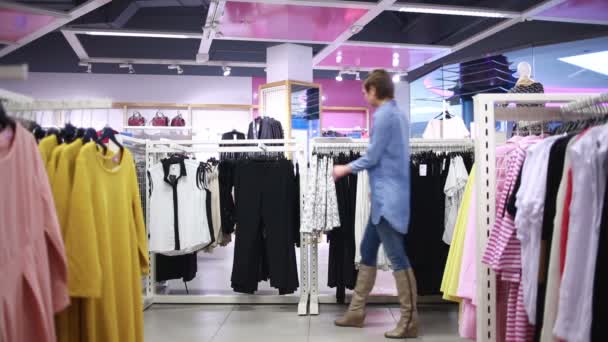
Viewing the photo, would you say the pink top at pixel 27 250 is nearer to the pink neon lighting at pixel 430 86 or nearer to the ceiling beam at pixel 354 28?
the ceiling beam at pixel 354 28

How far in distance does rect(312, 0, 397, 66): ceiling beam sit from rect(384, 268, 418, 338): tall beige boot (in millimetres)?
3857

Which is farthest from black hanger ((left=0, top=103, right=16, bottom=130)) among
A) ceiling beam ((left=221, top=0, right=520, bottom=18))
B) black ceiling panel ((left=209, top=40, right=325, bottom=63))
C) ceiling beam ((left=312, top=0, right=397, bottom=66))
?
black ceiling panel ((left=209, top=40, right=325, bottom=63))

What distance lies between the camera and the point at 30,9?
5488 mm

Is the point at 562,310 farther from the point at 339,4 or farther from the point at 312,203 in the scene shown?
the point at 339,4

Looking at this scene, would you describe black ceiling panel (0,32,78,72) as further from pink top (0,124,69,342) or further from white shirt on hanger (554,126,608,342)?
white shirt on hanger (554,126,608,342)

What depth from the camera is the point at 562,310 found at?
140cm

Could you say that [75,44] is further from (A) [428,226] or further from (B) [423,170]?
(A) [428,226]

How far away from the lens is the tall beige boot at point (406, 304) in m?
2.96

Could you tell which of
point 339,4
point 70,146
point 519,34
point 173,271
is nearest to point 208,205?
point 173,271

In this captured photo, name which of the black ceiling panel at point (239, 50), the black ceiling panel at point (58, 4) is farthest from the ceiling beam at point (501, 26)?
the black ceiling panel at point (58, 4)

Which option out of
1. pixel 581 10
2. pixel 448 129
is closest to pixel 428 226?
pixel 448 129

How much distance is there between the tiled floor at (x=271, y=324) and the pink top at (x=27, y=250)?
5.64 feet

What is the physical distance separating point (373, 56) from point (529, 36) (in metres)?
2.48

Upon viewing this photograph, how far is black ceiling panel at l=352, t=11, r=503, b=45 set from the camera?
746 cm
